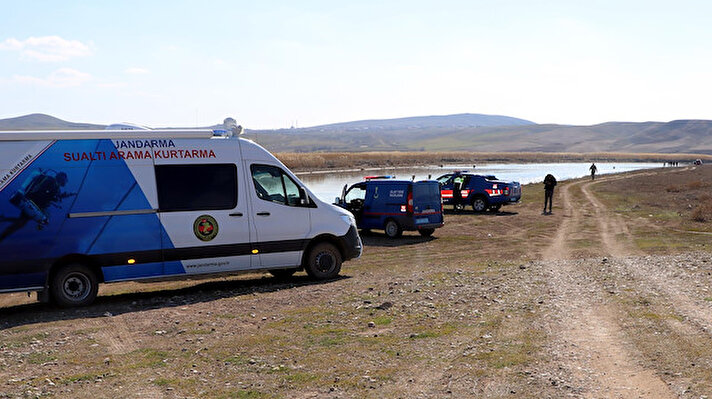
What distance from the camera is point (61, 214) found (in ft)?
39.0

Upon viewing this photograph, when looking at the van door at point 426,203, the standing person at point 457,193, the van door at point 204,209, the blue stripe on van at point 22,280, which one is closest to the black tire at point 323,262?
the van door at point 204,209

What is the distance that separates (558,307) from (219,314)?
5.02 meters

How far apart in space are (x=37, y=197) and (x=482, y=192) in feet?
78.6

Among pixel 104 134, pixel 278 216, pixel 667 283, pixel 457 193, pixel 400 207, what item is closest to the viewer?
pixel 104 134

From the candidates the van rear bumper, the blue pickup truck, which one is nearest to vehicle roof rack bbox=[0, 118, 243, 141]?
the van rear bumper

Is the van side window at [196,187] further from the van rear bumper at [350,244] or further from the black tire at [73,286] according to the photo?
the van rear bumper at [350,244]

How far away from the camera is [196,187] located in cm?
1312

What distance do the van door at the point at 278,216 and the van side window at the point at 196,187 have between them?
0.46 metres

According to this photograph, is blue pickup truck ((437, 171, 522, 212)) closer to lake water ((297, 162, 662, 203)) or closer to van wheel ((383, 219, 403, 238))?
lake water ((297, 162, 662, 203))

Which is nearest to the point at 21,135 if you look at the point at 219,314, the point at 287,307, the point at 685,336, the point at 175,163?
the point at 175,163

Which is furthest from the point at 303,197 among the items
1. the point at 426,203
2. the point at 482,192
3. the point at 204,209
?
the point at 482,192

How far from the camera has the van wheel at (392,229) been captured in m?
23.2

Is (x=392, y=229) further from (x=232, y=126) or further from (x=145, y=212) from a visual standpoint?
(x=145, y=212)

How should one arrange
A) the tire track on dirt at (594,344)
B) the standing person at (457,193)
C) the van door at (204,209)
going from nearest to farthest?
the tire track on dirt at (594,344) → the van door at (204,209) → the standing person at (457,193)
